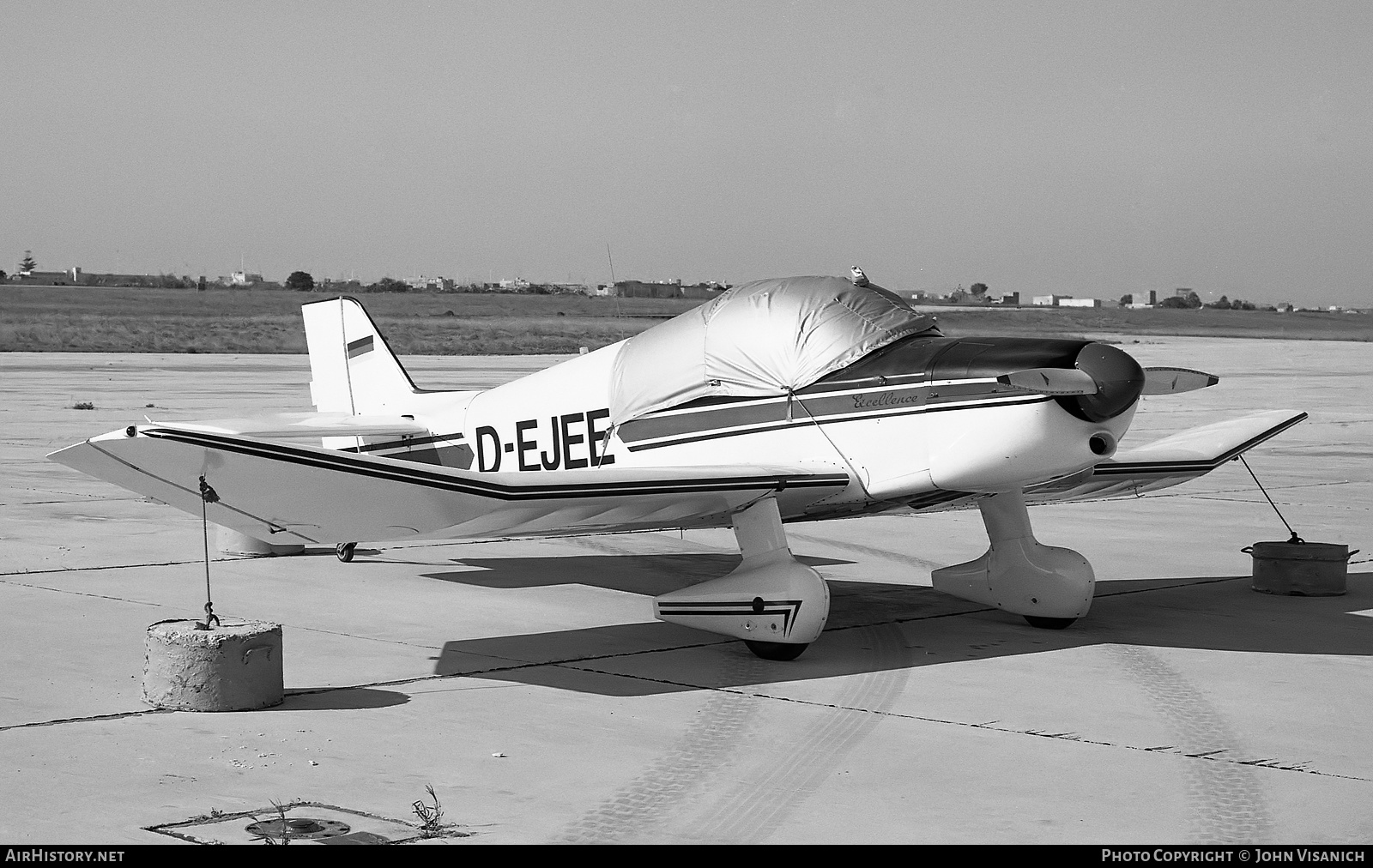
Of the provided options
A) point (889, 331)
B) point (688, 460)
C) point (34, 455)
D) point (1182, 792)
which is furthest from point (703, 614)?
point (34, 455)

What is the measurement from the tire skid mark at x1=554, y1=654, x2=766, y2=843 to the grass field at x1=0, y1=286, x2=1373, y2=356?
4.23 meters

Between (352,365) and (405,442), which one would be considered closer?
(405,442)

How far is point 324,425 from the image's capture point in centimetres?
1091

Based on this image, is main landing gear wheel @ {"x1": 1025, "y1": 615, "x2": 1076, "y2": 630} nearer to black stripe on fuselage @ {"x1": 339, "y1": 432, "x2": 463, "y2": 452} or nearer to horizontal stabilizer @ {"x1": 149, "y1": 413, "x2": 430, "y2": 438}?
black stripe on fuselage @ {"x1": 339, "y1": 432, "x2": 463, "y2": 452}

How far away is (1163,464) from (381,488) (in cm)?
581

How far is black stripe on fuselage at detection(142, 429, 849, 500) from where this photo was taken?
6.79m

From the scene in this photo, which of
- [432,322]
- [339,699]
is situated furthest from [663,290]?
[432,322]

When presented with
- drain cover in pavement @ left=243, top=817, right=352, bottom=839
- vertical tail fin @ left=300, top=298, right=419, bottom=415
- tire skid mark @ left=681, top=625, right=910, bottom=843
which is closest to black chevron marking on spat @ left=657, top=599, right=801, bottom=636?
tire skid mark @ left=681, top=625, right=910, bottom=843

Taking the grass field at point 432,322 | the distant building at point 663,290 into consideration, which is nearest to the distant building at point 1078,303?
the grass field at point 432,322

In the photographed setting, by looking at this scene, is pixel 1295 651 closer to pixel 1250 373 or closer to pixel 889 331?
pixel 889 331

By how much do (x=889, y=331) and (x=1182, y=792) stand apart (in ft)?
12.2


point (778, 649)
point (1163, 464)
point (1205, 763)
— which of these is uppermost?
point (1163, 464)

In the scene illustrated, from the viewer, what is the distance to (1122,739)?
6504 millimetres

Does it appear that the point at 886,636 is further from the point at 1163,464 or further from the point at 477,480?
the point at 477,480
